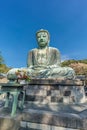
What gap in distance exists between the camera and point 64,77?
6152mm

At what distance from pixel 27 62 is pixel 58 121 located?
401 centimetres

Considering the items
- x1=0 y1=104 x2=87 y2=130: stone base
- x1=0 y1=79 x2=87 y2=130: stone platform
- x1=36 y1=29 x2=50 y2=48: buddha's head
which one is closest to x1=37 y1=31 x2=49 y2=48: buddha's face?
x1=36 y1=29 x2=50 y2=48: buddha's head

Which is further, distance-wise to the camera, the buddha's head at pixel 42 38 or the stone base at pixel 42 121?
the buddha's head at pixel 42 38

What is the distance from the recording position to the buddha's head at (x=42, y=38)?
7.46 m

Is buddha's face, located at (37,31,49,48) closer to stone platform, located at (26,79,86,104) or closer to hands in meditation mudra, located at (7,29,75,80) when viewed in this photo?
hands in meditation mudra, located at (7,29,75,80)

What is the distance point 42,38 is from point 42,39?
1.7 inches

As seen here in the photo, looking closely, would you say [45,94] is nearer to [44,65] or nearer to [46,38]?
[44,65]

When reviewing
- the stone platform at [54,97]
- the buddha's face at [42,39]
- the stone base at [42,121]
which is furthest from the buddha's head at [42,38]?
the stone base at [42,121]

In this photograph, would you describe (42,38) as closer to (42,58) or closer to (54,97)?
(42,58)

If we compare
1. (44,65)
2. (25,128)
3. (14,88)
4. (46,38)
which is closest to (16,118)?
(25,128)

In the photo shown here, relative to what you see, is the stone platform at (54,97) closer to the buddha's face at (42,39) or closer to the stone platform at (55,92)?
the stone platform at (55,92)

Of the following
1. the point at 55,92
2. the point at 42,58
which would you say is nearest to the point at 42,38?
the point at 42,58

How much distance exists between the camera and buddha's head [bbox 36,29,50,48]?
746cm

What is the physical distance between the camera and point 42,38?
7445 mm
